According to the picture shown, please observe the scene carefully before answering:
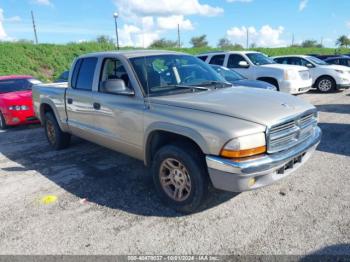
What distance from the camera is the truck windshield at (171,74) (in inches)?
159

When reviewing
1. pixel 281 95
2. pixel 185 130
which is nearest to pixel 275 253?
pixel 185 130

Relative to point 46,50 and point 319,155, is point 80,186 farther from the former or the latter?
point 46,50

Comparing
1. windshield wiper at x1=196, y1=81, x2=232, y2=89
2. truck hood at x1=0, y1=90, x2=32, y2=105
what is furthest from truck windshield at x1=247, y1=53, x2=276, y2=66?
truck hood at x1=0, y1=90, x2=32, y2=105

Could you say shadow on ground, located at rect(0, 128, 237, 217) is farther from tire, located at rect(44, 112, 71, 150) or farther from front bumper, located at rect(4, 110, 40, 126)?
front bumper, located at rect(4, 110, 40, 126)

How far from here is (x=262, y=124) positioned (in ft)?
10.2

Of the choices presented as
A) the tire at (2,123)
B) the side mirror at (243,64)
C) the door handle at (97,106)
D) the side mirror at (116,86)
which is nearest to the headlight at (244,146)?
the side mirror at (116,86)

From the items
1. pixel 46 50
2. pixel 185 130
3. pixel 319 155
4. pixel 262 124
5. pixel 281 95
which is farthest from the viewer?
pixel 46 50

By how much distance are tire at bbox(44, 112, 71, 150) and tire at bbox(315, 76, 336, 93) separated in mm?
11137

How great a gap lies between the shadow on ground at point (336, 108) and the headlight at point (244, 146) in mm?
6905

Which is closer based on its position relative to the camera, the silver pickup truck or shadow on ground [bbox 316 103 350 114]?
the silver pickup truck

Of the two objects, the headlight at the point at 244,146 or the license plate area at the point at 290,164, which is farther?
the license plate area at the point at 290,164

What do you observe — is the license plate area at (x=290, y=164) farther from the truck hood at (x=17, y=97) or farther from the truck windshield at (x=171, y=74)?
the truck hood at (x=17, y=97)

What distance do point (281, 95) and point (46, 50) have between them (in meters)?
27.2

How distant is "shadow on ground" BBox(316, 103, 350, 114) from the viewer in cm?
895
